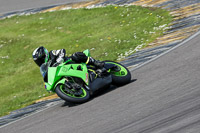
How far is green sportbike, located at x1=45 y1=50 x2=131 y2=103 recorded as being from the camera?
28.1ft

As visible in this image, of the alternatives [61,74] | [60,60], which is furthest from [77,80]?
[60,60]

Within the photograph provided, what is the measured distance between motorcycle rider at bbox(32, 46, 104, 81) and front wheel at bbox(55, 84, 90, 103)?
0.63m

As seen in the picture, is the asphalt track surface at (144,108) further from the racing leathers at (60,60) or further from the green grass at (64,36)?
the green grass at (64,36)

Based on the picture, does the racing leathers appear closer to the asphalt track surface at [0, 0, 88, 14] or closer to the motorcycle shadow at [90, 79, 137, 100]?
the motorcycle shadow at [90, 79, 137, 100]

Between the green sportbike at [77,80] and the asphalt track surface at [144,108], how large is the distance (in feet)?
0.65

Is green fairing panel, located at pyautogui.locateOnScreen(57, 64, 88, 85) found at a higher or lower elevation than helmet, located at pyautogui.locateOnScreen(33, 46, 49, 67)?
lower

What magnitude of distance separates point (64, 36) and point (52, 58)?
→ 7.88m

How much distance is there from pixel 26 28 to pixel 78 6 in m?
2.64

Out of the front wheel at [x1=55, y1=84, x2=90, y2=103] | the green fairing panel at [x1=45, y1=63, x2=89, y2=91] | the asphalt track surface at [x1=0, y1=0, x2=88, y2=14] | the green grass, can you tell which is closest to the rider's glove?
the green fairing panel at [x1=45, y1=63, x2=89, y2=91]

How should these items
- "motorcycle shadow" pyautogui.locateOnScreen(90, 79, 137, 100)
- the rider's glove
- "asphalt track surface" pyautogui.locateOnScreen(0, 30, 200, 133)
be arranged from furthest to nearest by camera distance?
"motorcycle shadow" pyautogui.locateOnScreen(90, 79, 137, 100)
the rider's glove
"asphalt track surface" pyautogui.locateOnScreen(0, 30, 200, 133)

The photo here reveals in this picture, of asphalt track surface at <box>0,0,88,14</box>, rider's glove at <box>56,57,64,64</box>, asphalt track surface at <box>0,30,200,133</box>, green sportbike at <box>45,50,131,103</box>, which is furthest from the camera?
asphalt track surface at <box>0,0,88,14</box>

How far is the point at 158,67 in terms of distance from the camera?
32.0ft

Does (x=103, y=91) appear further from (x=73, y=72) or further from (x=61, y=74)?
(x=61, y=74)

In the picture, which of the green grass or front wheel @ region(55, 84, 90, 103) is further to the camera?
the green grass
